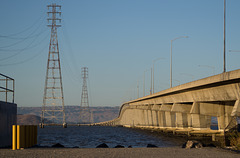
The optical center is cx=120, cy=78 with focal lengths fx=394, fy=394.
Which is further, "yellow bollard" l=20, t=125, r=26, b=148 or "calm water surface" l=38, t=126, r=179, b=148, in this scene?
"calm water surface" l=38, t=126, r=179, b=148

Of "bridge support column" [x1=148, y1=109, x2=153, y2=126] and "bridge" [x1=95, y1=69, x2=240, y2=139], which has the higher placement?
"bridge" [x1=95, y1=69, x2=240, y2=139]

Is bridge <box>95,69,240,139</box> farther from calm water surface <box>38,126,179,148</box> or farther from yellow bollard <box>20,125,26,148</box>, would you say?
yellow bollard <box>20,125,26,148</box>

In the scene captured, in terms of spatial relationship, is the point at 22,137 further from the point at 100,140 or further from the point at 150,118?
the point at 150,118

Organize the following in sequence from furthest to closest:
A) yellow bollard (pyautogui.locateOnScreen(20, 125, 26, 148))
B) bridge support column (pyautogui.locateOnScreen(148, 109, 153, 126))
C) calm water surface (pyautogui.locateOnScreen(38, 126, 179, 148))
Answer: bridge support column (pyautogui.locateOnScreen(148, 109, 153, 126)) → calm water surface (pyautogui.locateOnScreen(38, 126, 179, 148)) → yellow bollard (pyautogui.locateOnScreen(20, 125, 26, 148))

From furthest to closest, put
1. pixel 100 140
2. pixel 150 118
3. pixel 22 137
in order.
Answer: pixel 150 118 < pixel 100 140 < pixel 22 137

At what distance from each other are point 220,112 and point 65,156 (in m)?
34.1

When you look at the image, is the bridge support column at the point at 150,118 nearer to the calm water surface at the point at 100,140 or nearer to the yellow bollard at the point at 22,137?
the calm water surface at the point at 100,140

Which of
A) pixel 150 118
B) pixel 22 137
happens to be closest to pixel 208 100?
pixel 22 137

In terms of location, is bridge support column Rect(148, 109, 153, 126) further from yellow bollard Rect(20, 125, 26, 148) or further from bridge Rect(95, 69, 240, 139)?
yellow bollard Rect(20, 125, 26, 148)

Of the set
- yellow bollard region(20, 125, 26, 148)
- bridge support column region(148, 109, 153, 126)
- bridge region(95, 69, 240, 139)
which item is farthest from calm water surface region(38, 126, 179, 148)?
bridge support column region(148, 109, 153, 126)

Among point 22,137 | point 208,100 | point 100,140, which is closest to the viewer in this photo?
point 22,137

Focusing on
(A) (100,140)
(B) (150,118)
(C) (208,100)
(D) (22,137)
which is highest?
(C) (208,100)

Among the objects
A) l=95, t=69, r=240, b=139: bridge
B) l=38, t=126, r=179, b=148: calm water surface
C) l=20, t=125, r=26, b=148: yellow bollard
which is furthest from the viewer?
l=38, t=126, r=179, b=148: calm water surface

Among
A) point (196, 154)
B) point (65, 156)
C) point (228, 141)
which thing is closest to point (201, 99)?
point (228, 141)
